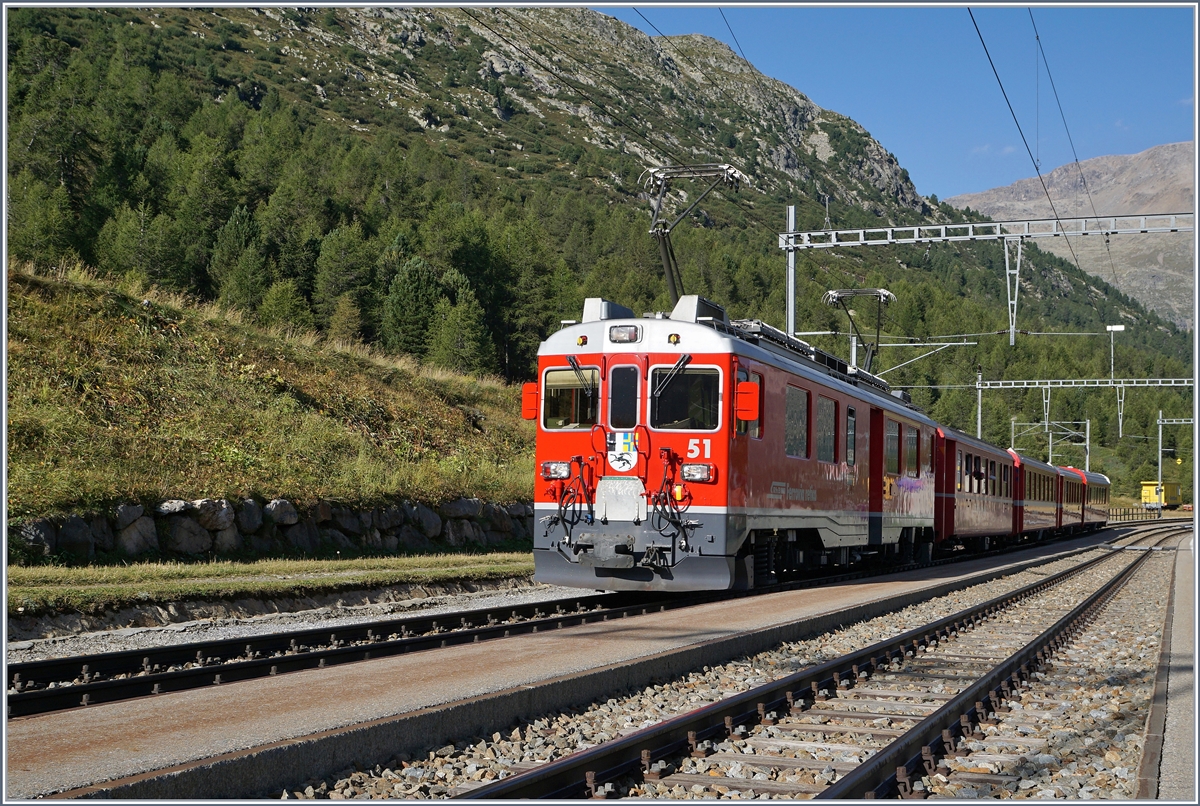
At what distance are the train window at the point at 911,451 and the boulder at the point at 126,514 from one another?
1434cm

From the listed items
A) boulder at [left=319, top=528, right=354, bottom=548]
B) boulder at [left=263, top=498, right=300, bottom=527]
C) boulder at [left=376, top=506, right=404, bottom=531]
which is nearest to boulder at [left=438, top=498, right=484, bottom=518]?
boulder at [left=376, top=506, right=404, bottom=531]

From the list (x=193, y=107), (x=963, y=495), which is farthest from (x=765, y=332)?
(x=193, y=107)

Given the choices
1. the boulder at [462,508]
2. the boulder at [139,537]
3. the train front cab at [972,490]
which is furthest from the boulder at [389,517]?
the train front cab at [972,490]

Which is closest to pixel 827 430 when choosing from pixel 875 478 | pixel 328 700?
pixel 875 478

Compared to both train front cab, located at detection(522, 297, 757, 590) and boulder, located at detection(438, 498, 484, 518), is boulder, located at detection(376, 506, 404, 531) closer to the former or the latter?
boulder, located at detection(438, 498, 484, 518)

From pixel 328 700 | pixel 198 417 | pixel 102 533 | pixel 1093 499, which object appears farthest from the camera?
pixel 1093 499

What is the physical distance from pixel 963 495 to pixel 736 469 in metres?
16.3

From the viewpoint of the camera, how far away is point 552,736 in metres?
7.09

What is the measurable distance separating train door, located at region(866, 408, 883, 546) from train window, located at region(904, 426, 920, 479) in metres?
2.06

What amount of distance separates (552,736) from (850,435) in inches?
508

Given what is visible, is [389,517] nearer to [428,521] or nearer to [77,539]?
[428,521]

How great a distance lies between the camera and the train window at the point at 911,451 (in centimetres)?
2267

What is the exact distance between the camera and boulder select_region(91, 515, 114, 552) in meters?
15.5

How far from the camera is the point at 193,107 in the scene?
10438 cm
